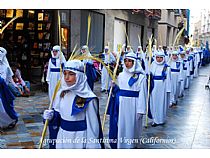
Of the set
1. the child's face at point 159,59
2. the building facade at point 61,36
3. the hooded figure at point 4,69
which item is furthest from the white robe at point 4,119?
the building facade at point 61,36

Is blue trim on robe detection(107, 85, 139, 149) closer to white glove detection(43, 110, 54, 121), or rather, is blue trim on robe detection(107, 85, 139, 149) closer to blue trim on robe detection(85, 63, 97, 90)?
white glove detection(43, 110, 54, 121)

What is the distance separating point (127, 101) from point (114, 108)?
199mm

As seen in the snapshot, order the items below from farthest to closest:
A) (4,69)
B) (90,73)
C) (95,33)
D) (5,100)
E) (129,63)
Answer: (95,33), (90,73), (4,69), (5,100), (129,63)

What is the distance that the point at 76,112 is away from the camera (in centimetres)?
316

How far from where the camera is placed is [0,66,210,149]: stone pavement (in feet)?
15.9

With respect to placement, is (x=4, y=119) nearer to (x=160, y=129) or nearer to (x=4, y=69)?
(x=4, y=69)

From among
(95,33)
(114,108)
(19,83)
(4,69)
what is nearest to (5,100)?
(4,69)

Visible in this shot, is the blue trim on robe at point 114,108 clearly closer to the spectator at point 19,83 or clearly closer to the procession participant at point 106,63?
the spectator at point 19,83

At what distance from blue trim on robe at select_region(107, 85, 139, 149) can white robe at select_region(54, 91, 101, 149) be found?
1.22 m

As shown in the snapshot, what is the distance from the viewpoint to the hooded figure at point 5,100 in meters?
5.31

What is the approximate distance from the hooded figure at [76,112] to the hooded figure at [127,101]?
1192 mm

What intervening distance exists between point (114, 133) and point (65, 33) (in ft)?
18.0
